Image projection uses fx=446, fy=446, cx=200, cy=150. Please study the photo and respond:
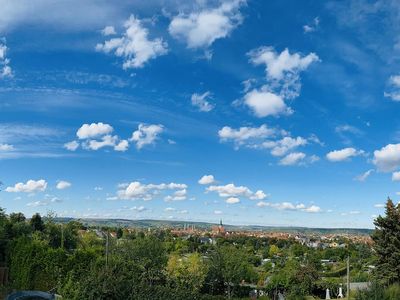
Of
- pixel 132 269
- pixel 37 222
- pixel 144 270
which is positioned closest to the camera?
pixel 132 269

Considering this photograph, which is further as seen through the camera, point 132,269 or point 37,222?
point 37,222

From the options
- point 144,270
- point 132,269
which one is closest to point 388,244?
point 144,270

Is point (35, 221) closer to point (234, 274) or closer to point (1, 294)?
point (234, 274)

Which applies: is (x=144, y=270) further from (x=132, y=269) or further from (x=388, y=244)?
(x=388, y=244)

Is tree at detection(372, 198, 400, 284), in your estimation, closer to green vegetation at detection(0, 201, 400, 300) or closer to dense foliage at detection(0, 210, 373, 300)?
green vegetation at detection(0, 201, 400, 300)

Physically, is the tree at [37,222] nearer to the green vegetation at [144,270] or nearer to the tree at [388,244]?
the green vegetation at [144,270]

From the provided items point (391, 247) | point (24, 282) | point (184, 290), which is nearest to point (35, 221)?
point (24, 282)

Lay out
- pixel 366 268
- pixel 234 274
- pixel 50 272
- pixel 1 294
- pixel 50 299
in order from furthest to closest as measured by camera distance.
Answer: pixel 366 268 < pixel 234 274 < pixel 50 272 < pixel 1 294 < pixel 50 299

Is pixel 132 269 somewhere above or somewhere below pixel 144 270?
above
